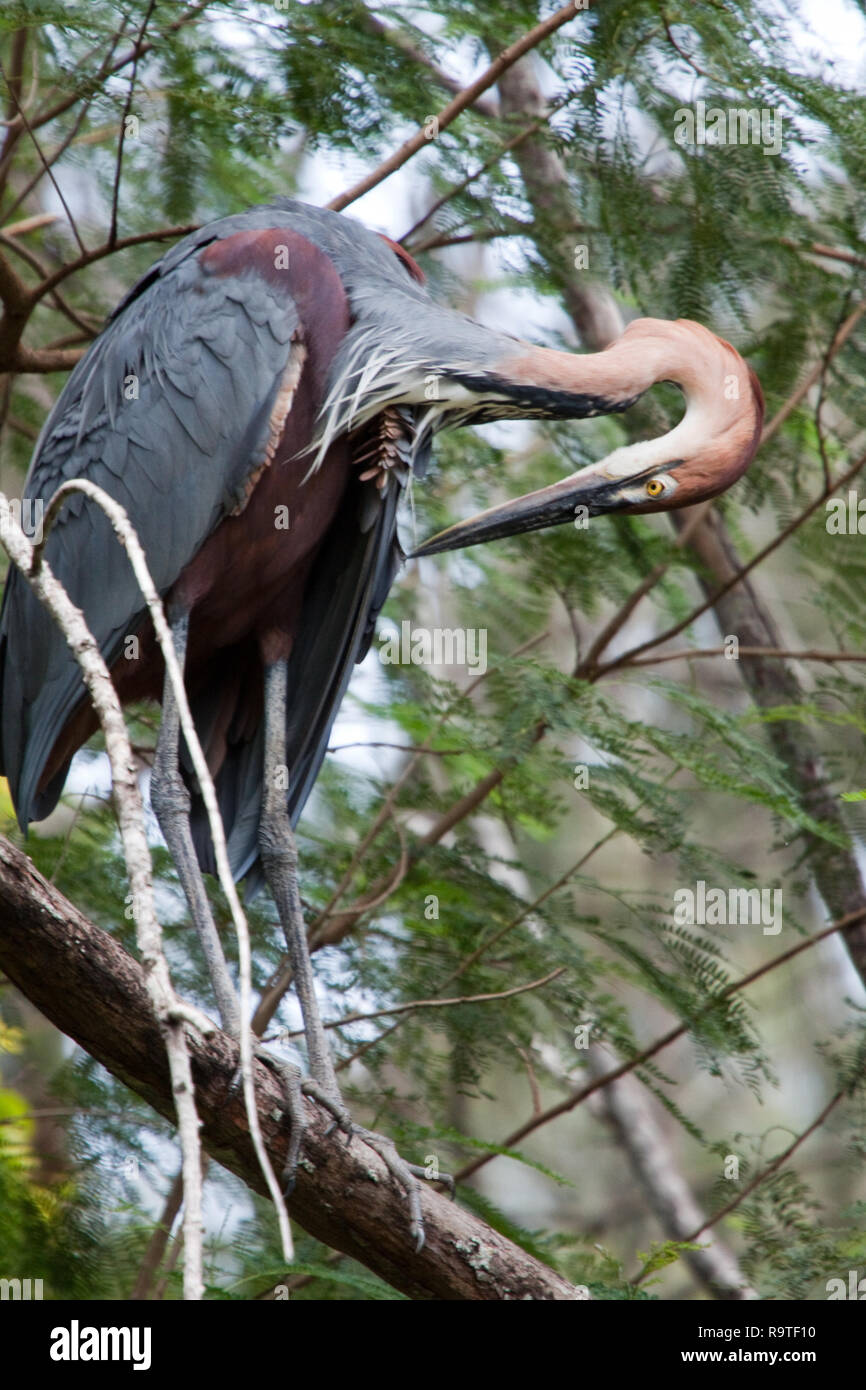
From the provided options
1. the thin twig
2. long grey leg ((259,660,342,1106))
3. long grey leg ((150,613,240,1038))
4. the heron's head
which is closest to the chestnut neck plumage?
the heron's head


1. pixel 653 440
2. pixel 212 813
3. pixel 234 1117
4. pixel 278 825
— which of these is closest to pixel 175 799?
pixel 278 825

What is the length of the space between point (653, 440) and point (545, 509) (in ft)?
1.32

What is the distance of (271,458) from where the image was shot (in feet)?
14.5

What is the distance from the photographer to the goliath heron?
175 inches

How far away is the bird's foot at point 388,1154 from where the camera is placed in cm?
360

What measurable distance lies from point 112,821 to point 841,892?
3008mm

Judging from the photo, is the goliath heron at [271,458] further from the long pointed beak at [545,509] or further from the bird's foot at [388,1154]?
the bird's foot at [388,1154]

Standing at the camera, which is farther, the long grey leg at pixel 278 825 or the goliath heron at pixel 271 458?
the long grey leg at pixel 278 825

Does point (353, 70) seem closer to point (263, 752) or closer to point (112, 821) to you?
point (263, 752)

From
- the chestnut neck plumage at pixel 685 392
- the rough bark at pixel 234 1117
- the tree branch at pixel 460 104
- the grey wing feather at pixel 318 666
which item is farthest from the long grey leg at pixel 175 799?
the tree branch at pixel 460 104

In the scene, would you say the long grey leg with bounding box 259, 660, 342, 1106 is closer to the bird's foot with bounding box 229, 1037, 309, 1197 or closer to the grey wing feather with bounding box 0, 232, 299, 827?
the grey wing feather with bounding box 0, 232, 299, 827

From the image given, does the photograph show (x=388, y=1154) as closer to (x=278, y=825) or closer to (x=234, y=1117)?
(x=234, y=1117)

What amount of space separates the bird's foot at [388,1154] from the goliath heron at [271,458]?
0.39 m

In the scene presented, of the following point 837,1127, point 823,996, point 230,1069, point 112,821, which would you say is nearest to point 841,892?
point 837,1127
